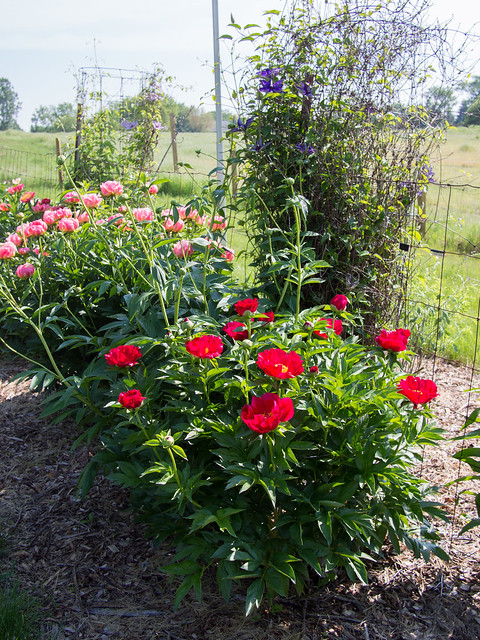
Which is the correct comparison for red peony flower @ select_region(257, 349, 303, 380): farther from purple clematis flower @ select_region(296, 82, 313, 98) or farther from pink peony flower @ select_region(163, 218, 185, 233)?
purple clematis flower @ select_region(296, 82, 313, 98)

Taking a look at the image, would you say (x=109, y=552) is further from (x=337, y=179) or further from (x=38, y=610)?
(x=337, y=179)

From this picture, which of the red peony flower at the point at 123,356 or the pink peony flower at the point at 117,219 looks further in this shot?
the pink peony flower at the point at 117,219

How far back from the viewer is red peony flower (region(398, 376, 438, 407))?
5.26ft

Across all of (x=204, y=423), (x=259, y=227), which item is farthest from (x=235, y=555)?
(x=259, y=227)

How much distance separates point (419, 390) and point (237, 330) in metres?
0.60

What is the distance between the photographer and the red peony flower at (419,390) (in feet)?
5.26

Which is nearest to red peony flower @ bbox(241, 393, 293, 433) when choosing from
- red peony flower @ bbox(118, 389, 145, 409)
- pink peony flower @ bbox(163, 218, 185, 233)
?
red peony flower @ bbox(118, 389, 145, 409)

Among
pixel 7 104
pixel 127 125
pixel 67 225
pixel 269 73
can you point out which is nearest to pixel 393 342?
pixel 67 225

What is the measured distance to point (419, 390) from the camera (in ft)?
5.33

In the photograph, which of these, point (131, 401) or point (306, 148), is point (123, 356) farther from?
point (306, 148)

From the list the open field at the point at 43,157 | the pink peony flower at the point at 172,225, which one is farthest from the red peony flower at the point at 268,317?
the open field at the point at 43,157

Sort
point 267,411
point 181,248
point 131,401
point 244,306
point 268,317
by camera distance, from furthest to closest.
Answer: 1. point 181,248
2. point 268,317
3. point 244,306
4. point 131,401
5. point 267,411

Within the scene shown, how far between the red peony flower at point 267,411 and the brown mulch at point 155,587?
729 mm

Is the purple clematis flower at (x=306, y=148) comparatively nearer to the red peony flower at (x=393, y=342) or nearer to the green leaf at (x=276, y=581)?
the red peony flower at (x=393, y=342)
